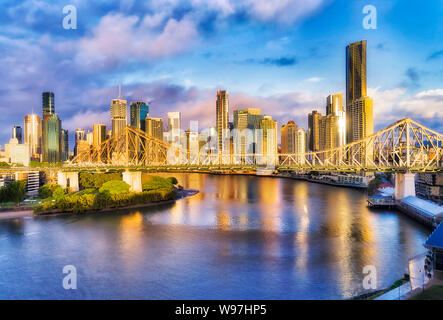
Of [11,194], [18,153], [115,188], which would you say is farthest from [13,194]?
[18,153]

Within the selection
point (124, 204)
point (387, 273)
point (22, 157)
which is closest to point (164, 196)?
point (124, 204)

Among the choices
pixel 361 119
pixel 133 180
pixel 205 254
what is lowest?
pixel 205 254

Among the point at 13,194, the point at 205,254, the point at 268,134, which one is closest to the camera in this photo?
the point at 205,254

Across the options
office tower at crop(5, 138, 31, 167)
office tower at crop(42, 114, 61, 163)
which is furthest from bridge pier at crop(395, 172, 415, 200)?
office tower at crop(42, 114, 61, 163)

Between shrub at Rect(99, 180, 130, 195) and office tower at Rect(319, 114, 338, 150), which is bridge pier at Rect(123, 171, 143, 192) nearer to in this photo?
shrub at Rect(99, 180, 130, 195)

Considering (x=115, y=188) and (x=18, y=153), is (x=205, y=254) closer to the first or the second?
(x=115, y=188)

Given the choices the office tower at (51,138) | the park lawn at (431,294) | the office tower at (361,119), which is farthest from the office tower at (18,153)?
the office tower at (361,119)

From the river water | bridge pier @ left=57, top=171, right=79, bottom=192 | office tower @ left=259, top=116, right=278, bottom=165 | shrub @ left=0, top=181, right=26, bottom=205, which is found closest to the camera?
the river water
